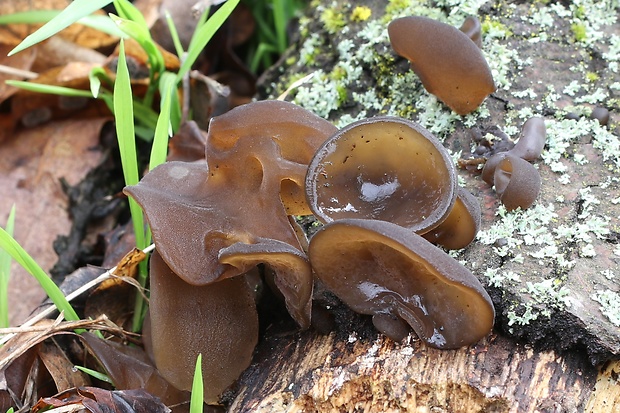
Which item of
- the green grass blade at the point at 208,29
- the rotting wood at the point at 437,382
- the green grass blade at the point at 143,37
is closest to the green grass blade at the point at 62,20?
the green grass blade at the point at 143,37

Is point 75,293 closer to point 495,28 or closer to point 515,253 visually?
point 515,253

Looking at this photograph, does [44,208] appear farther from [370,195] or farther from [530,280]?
[530,280]

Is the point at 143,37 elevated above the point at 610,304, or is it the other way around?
the point at 143,37

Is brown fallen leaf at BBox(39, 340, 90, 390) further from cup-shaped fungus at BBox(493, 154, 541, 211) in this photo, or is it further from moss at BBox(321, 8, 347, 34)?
moss at BBox(321, 8, 347, 34)

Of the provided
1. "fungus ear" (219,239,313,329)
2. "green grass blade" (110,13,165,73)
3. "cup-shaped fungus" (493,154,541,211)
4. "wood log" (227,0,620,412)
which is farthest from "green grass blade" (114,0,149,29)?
"cup-shaped fungus" (493,154,541,211)

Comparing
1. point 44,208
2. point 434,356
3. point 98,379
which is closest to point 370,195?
point 434,356

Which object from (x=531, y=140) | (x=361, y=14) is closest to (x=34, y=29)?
(x=361, y=14)
